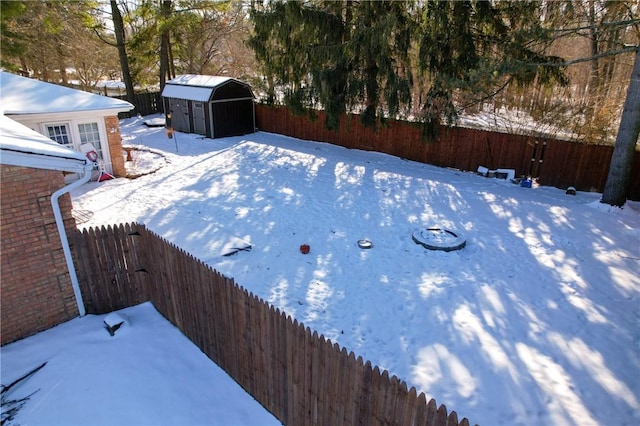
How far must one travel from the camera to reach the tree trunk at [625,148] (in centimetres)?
1041

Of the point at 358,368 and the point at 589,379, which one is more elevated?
the point at 358,368

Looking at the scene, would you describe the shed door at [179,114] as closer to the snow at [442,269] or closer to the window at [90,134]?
the snow at [442,269]

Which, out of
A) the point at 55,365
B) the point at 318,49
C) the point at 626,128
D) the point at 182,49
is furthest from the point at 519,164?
the point at 182,49

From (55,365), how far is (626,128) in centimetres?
1383

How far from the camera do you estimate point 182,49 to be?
29766mm

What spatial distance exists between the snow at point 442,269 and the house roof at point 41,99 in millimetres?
2501

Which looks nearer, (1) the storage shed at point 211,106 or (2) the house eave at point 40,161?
(2) the house eave at point 40,161

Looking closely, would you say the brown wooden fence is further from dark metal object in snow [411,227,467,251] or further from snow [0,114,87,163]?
snow [0,114,87,163]

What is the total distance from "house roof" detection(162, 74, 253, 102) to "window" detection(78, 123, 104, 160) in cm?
697

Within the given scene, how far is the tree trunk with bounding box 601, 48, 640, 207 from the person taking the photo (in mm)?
10406

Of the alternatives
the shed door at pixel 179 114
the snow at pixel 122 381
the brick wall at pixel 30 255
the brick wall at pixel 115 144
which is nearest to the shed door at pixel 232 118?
the shed door at pixel 179 114

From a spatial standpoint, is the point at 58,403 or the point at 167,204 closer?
the point at 58,403

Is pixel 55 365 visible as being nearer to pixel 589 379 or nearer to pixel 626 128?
pixel 589 379

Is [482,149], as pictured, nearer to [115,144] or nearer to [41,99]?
[115,144]
